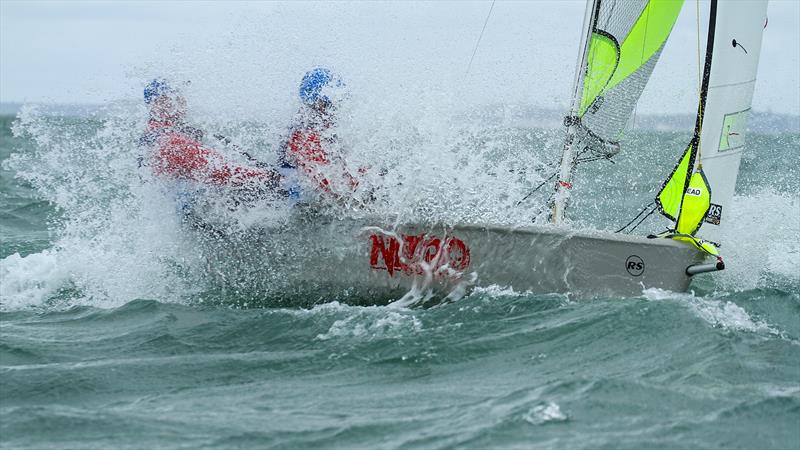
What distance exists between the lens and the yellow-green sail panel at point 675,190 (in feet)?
22.2

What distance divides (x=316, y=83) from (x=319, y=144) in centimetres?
40

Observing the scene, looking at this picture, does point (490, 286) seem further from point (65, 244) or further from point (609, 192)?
point (609, 192)

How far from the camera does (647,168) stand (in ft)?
76.9

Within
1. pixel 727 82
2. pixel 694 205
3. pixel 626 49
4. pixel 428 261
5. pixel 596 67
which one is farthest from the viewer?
pixel 626 49

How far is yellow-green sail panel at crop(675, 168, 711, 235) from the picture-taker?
6379 mm

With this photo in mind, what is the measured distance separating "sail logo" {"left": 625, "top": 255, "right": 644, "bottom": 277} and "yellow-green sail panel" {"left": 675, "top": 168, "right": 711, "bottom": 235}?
1.45 feet

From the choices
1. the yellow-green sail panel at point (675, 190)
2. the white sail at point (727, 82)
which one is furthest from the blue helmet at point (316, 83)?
the white sail at point (727, 82)

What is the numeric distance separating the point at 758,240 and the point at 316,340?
3.40 m

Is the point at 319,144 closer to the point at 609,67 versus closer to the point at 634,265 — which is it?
the point at 634,265

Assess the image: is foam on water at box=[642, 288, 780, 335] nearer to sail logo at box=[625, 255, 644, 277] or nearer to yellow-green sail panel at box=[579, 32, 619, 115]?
sail logo at box=[625, 255, 644, 277]

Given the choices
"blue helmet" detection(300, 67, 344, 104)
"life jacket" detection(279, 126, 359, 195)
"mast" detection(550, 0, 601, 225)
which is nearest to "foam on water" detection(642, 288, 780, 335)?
"mast" detection(550, 0, 601, 225)

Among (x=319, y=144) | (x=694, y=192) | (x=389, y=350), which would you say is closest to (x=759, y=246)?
(x=694, y=192)

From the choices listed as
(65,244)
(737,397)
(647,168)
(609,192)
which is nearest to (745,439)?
(737,397)

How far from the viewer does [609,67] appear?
7188 mm
